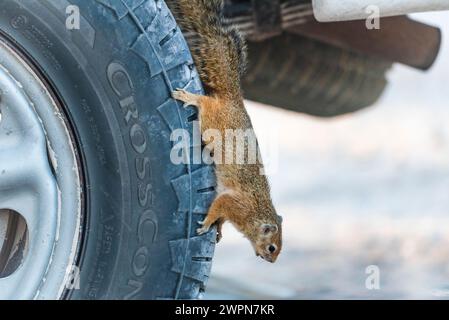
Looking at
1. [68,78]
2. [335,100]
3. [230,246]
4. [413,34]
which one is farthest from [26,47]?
[230,246]

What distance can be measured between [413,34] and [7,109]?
6.72ft

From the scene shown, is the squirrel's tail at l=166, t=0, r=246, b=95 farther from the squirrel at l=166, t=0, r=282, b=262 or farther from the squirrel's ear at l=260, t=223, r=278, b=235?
the squirrel's ear at l=260, t=223, r=278, b=235


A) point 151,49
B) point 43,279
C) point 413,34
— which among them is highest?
point 413,34

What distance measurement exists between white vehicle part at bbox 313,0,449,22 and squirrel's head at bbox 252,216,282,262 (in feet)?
2.72

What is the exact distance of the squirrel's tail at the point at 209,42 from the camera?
2652 mm

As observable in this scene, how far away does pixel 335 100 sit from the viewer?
14.3 ft

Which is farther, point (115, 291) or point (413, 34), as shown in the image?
point (413, 34)

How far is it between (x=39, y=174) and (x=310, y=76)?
7.44 feet

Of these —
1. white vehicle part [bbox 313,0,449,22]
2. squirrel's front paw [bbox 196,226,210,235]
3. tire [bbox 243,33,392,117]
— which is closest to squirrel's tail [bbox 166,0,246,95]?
white vehicle part [bbox 313,0,449,22]

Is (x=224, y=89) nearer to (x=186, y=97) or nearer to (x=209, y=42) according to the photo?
(x=209, y=42)

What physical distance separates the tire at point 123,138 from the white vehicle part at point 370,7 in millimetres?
450

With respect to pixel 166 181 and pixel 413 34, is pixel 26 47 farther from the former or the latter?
pixel 413 34

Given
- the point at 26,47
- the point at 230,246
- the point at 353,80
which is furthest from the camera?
the point at 230,246

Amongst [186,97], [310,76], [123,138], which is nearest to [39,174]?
[123,138]
